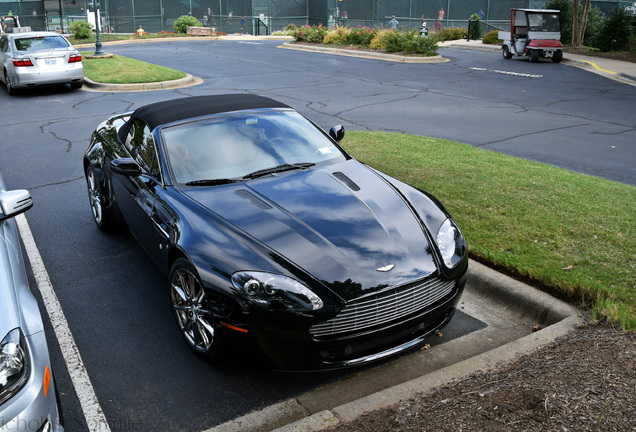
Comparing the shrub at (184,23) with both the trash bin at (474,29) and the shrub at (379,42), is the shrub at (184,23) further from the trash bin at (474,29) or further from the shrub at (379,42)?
the trash bin at (474,29)

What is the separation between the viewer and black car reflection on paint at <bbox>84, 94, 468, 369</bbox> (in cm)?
350

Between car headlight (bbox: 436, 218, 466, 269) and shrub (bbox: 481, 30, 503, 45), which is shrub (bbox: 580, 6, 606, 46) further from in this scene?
car headlight (bbox: 436, 218, 466, 269)

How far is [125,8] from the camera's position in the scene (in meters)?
43.8

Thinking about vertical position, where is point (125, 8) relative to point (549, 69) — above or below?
above

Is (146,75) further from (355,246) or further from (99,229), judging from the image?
(355,246)

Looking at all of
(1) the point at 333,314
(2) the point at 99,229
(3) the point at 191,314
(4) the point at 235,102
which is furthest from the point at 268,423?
(2) the point at 99,229

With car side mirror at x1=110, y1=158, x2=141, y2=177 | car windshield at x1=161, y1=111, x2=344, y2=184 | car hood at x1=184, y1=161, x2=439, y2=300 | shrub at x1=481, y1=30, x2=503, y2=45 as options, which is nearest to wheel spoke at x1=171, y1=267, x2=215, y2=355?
car hood at x1=184, y1=161, x2=439, y2=300

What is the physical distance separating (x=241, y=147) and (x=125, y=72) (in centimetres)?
1526

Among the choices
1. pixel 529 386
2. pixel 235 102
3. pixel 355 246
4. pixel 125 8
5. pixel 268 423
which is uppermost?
pixel 125 8

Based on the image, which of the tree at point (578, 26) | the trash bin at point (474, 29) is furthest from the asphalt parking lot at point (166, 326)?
the trash bin at point (474, 29)

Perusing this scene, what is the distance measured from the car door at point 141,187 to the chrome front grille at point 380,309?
1.92 metres

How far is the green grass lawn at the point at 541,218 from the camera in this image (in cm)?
466

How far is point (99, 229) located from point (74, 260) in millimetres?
829

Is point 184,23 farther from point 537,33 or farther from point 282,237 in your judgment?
point 282,237
